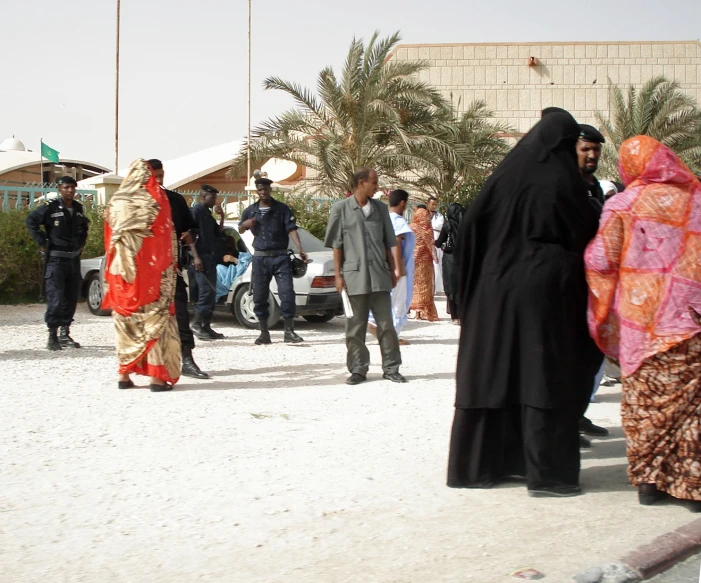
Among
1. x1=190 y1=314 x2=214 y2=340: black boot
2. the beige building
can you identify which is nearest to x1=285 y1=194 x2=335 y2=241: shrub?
x1=190 y1=314 x2=214 y2=340: black boot

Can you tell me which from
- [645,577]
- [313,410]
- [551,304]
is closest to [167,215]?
[313,410]

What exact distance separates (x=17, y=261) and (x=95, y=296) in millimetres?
1706

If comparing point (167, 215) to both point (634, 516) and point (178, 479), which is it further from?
point (634, 516)

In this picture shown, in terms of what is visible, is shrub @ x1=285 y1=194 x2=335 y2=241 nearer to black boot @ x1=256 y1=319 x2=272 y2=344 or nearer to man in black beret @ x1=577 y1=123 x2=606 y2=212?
black boot @ x1=256 y1=319 x2=272 y2=344

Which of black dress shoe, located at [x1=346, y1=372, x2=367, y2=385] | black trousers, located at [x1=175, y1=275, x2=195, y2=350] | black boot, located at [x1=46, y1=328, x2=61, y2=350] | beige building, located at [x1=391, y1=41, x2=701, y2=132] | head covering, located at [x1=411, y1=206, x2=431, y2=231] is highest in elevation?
beige building, located at [x1=391, y1=41, x2=701, y2=132]

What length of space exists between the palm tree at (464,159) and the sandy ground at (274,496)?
14.6m

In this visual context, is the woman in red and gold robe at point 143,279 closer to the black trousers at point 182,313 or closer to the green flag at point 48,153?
the black trousers at point 182,313

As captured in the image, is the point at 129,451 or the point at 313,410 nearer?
the point at 129,451

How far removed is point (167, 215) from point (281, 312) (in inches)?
156

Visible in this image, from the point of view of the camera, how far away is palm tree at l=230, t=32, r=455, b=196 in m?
21.4

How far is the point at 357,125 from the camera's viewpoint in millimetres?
21656

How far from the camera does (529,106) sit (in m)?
42.2

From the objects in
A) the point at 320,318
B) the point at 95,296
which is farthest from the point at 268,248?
the point at 95,296

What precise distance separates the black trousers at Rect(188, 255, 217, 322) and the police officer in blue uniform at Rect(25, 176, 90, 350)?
1557 mm
